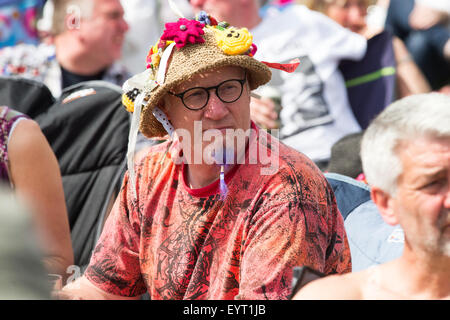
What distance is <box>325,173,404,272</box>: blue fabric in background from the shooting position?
10.2 ft

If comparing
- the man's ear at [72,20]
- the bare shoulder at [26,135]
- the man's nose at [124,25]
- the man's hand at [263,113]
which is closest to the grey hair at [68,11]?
the man's ear at [72,20]

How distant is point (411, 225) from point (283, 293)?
1.94ft

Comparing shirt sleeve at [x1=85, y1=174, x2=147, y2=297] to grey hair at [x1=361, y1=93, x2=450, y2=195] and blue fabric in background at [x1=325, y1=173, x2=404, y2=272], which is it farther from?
grey hair at [x1=361, y1=93, x2=450, y2=195]

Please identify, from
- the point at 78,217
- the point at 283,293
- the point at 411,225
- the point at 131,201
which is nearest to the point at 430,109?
the point at 411,225

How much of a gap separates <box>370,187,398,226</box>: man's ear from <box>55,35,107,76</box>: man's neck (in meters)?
3.73

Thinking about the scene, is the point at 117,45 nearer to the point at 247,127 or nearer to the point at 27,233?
the point at 247,127

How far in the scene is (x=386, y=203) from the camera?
216 centimetres

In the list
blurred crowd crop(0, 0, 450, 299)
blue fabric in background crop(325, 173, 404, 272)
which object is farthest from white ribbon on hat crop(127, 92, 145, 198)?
blue fabric in background crop(325, 173, 404, 272)

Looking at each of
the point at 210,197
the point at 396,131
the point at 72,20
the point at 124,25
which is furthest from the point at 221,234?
the point at 72,20

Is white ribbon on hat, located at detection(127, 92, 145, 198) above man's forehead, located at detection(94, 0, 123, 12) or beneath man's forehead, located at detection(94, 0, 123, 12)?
beneath

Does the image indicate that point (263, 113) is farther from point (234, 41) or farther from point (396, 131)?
point (396, 131)

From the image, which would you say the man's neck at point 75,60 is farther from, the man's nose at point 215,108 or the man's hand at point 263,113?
the man's nose at point 215,108

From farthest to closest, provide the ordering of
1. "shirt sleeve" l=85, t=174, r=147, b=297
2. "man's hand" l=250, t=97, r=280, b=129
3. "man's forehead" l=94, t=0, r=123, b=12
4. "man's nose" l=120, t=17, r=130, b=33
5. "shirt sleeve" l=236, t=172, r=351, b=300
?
1. "man's nose" l=120, t=17, r=130, b=33
2. "man's forehead" l=94, t=0, r=123, b=12
3. "man's hand" l=250, t=97, r=280, b=129
4. "shirt sleeve" l=85, t=174, r=147, b=297
5. "shirt sleeve" l=236, t=172, r=351, b=300

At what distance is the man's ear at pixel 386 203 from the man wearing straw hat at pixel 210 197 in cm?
47
